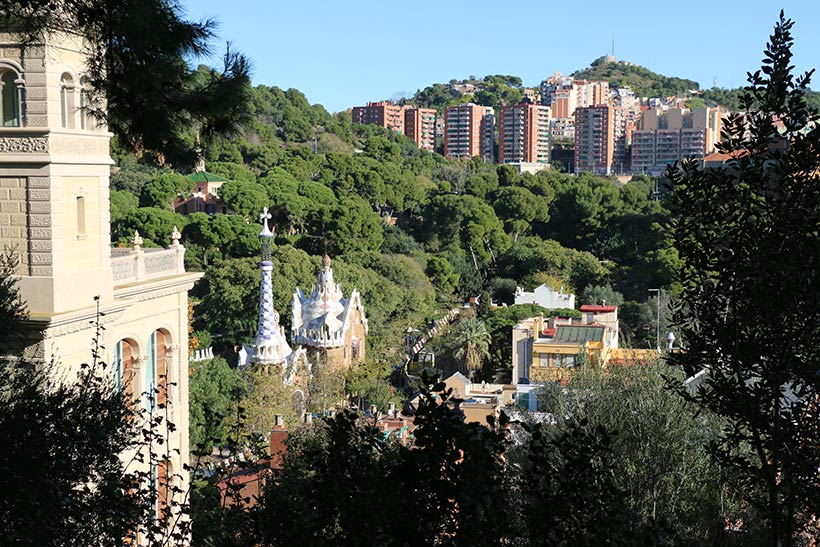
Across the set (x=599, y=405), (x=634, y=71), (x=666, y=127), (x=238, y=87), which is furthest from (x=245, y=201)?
(x=634, y=71)

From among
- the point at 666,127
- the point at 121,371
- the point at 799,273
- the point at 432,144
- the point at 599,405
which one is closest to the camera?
the point at 799,273

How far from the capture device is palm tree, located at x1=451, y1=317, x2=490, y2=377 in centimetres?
2652

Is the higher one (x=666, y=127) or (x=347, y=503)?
(x=666, y=127)

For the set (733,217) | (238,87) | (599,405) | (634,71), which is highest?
(634,71)

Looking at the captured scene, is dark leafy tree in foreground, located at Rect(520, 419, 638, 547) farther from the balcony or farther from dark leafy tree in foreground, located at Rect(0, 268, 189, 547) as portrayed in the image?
the balcony

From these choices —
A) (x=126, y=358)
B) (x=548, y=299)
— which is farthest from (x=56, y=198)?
(x=548, y=299)

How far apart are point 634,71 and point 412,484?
147 m

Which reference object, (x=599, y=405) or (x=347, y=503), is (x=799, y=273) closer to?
(x=347, y=503)

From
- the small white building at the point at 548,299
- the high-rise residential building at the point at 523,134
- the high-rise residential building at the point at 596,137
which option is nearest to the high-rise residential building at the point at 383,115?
the high-rise residential building at the point at 523,134

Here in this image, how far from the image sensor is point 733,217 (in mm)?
4957

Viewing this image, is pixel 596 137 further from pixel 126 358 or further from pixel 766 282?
pixel 766 282

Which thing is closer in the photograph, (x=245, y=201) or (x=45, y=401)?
(x=45, y=401)

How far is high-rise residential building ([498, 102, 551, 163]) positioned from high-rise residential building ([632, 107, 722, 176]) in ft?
26.3

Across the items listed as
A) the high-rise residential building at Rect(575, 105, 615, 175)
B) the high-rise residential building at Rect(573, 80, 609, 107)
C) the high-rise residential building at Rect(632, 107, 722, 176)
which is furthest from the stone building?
the high-rise residential building at Rect(573, 80, 609, 107)
